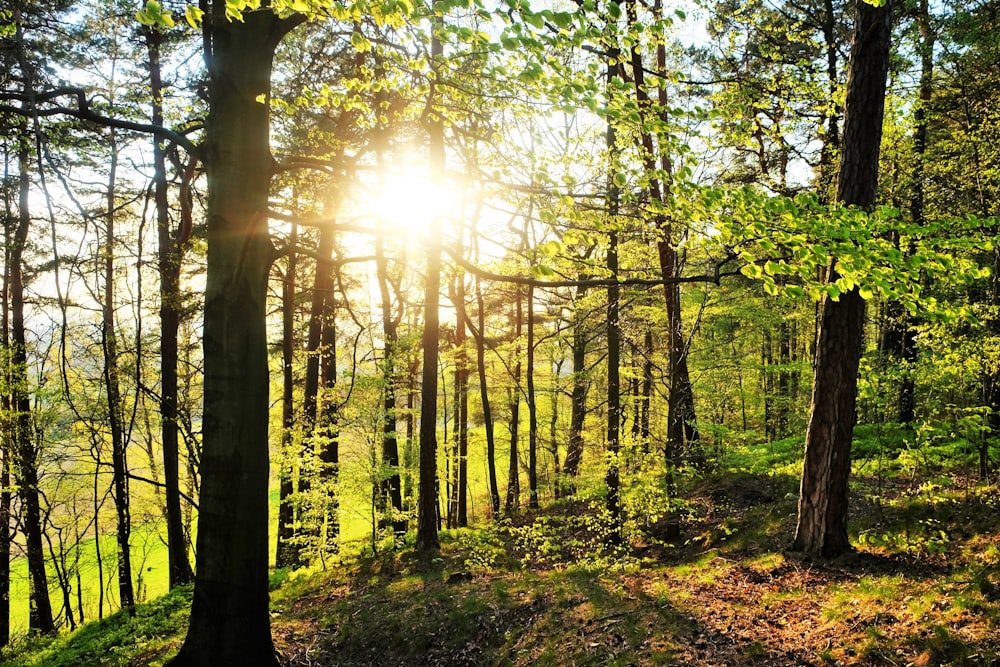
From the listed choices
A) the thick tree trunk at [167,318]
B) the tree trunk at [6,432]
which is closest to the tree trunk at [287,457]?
the thick tree trunk at [167,318]

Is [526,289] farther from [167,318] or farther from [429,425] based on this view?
[167,318]

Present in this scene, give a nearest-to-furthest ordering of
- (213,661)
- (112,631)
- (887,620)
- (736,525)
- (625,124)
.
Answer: (213,661) < (625,124) < (887,620) < (112,631) < (736,525)

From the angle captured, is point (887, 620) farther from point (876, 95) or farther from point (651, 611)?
point (876, 95)

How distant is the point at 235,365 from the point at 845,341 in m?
6.23

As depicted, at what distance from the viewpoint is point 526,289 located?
14961 millimetres

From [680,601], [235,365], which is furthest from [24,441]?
[680,601]

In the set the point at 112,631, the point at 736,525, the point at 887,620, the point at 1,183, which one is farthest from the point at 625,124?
the point at 1,183

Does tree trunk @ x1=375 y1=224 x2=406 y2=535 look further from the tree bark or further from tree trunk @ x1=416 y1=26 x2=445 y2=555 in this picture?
the tree bark

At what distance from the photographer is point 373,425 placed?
1150 cm

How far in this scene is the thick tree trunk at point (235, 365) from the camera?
12.9 feet

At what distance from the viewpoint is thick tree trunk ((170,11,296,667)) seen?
393 centimetres

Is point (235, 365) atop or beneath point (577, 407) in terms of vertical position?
atop

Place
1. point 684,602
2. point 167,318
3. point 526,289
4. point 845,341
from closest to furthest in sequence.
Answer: point 845,341 → point 684,602 → point 167,318 → point 526,289

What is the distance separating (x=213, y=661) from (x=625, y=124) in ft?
16.7
